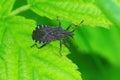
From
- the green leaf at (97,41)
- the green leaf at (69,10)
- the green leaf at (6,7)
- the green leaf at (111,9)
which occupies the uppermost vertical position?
the green leaf at (111,9)

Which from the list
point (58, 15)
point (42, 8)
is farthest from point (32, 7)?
point (58, 15)

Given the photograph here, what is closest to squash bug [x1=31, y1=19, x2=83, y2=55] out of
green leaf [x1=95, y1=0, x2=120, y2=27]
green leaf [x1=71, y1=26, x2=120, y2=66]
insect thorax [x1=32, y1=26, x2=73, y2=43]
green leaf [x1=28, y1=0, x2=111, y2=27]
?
insect thorax [x1=32, y1=26, x2=73, y2=43]

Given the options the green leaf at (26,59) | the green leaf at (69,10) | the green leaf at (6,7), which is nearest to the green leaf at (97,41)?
the green leaf at (69,10)

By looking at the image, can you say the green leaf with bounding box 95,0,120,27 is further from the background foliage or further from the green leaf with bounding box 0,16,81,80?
the green leaf with bounding box 0,16,81,80

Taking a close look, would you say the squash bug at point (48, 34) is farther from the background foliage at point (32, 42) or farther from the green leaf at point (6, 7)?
the green leaf at point (6, 7)

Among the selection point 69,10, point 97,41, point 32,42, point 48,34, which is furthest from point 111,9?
point 97,41

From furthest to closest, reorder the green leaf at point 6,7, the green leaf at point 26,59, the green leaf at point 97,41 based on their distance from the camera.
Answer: the green leaf at point 97,41, the green leaf at point 6,7, the green leaf at point 26,59
